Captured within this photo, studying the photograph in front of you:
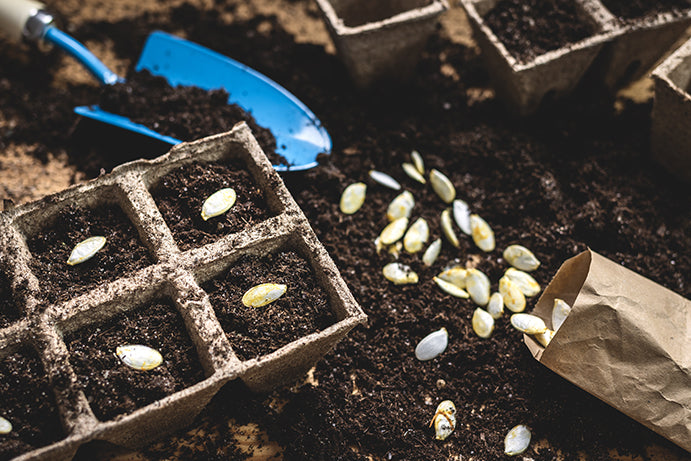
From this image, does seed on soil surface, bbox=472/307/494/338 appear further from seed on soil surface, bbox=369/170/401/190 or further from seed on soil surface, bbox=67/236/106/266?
seed on soil surface, bbox=67/236/106/266

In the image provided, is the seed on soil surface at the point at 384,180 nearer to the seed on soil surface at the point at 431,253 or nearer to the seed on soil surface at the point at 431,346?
the seed on soil surface at the point at 431,253

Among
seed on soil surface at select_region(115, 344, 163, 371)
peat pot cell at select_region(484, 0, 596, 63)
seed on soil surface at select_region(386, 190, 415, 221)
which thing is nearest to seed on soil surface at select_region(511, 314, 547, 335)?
seed on soil surface at select_region(386, 190, 415, 221)

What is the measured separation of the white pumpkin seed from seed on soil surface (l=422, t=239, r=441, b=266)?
2 centimetres

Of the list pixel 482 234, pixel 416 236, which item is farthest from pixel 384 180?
pixel 482 234

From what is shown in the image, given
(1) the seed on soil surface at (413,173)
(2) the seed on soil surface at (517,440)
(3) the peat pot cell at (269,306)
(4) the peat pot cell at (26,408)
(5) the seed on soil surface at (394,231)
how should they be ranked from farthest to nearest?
(1) the seed on soil surface at (413,173)
(5) the seed on soil surface at (394,231)
(2) the seed on soil surface at (517,440)
(3) the peat pot cell at (269,306)
(4) the peat pot cell at (26,408)

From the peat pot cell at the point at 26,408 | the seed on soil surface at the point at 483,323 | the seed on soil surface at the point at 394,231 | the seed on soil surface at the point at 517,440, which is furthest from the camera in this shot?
the seed on soil surface at the point at 394,231

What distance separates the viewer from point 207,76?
1.78m

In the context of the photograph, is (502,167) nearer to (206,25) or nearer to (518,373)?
(518,373)

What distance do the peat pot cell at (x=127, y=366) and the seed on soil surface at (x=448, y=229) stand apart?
2.40ft

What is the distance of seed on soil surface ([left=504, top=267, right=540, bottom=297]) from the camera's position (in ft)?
5.16

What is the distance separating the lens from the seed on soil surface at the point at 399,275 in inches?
61.9

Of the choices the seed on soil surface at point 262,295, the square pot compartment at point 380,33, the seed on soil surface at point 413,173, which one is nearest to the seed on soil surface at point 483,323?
the seed on soil surface at point 413,173

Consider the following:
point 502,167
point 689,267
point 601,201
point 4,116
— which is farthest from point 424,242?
point 4,116

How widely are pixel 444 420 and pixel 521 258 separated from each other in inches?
18.1
